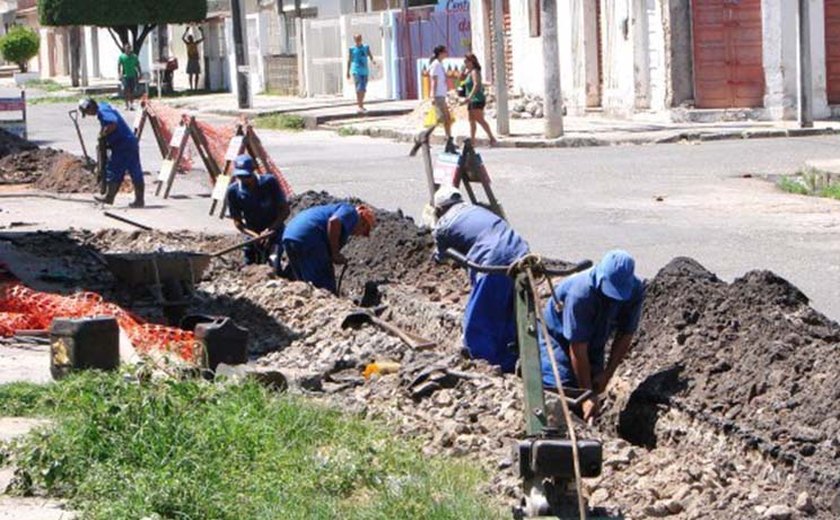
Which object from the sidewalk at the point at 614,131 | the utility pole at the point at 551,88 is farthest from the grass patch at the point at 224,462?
the utility pole at the point at 551,88

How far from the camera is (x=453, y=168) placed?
14.2m

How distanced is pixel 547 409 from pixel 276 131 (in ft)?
108

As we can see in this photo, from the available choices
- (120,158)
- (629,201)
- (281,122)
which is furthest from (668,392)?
(281,122)

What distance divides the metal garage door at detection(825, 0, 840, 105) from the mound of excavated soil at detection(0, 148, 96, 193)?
13634 mm

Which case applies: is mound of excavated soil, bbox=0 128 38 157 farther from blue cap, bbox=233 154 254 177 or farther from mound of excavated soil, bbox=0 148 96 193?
blue cap, bbox=233 154 254 177

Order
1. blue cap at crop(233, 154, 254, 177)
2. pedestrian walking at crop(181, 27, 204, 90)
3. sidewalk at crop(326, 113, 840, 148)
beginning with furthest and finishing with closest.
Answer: pedestrian walking at crop(181, 27, 204, 90) → sidewalk at crop(326, 113, 840, 148) → blue cap at crop(233, 154, 254, 177)

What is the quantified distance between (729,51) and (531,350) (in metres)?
26.9

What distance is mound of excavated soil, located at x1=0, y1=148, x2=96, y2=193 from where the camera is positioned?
26.8 metres

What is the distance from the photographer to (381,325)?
13273 mm

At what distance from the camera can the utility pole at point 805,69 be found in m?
29.7

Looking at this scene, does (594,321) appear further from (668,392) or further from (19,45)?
(19,45)

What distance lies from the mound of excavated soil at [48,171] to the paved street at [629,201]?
1.43 meters

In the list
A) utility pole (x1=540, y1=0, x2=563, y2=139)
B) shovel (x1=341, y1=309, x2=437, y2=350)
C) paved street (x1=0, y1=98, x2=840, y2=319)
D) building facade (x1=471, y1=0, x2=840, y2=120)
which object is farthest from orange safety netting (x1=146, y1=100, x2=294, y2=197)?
building facade (x1=471, y1=0, x2=840, y2=120)

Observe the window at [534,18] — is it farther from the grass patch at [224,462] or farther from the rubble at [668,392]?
the grass patch at [224,462]
